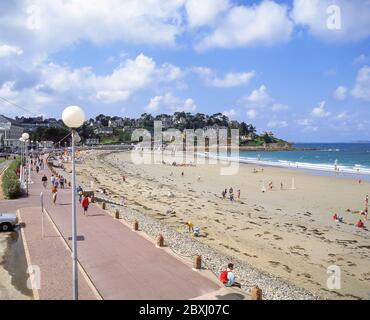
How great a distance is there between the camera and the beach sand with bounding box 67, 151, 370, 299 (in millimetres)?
13477

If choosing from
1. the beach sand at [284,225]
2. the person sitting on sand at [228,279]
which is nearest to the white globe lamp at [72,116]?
the person sitting on sand at [228,279]

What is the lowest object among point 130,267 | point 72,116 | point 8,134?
point 130,267

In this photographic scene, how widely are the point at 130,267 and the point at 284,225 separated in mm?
12878

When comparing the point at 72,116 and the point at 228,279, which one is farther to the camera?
the point at 228,279

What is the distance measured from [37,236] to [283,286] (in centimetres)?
943

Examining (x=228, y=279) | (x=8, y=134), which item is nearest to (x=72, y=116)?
(x=228, y=279)

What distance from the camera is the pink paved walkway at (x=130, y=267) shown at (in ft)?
29.4

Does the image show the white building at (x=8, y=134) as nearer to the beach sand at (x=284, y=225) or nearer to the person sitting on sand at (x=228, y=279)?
the beach sand at (x=284, y=225)

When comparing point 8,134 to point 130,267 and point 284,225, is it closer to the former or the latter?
point 284,225

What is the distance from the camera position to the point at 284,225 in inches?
829

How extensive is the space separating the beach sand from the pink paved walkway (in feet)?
13.2

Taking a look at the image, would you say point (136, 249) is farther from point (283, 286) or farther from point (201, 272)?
point (283, 286)

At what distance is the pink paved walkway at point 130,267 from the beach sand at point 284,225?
4011mm
